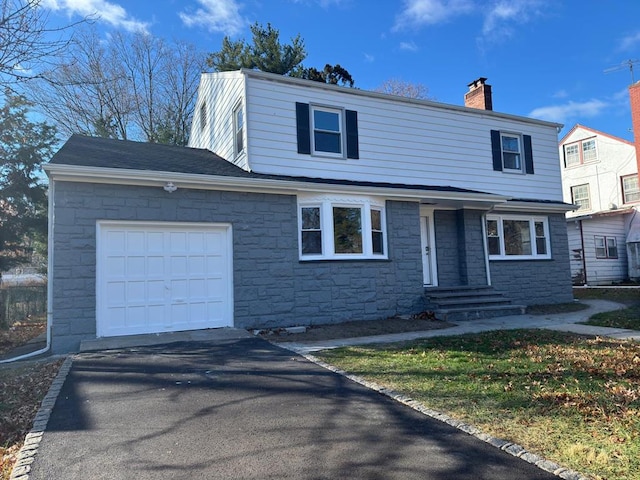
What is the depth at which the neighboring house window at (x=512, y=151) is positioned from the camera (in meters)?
13.2

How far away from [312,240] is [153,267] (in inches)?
136

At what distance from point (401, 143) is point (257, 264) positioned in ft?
18.2

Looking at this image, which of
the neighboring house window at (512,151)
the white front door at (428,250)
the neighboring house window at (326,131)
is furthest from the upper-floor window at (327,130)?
the neighboring house window at (512,151)

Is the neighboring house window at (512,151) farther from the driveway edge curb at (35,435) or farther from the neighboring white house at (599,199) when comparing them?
the driveway edge curb at (35,435)

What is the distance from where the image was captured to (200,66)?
25047 mm

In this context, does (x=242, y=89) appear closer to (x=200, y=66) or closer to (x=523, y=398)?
(x=523, y=398)

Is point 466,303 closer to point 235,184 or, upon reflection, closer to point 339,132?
point 339,132

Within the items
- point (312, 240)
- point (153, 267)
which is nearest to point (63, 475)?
point (153, 267)

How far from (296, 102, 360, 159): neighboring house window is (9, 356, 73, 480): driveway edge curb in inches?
283

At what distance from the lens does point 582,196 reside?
25156 mm

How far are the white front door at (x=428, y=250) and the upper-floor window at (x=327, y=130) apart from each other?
3.08 meters

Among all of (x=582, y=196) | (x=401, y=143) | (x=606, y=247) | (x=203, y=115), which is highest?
(x=203, y=115)

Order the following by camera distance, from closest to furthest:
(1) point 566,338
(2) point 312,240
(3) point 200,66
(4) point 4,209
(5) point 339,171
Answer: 1. (1) point 566,338
2. (2) point 312,240
3. (5) point 339,171
4. (4) point 4,209
5. (3) point 200,66

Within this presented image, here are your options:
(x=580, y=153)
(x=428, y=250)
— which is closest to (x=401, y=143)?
(x=428, y=250)
